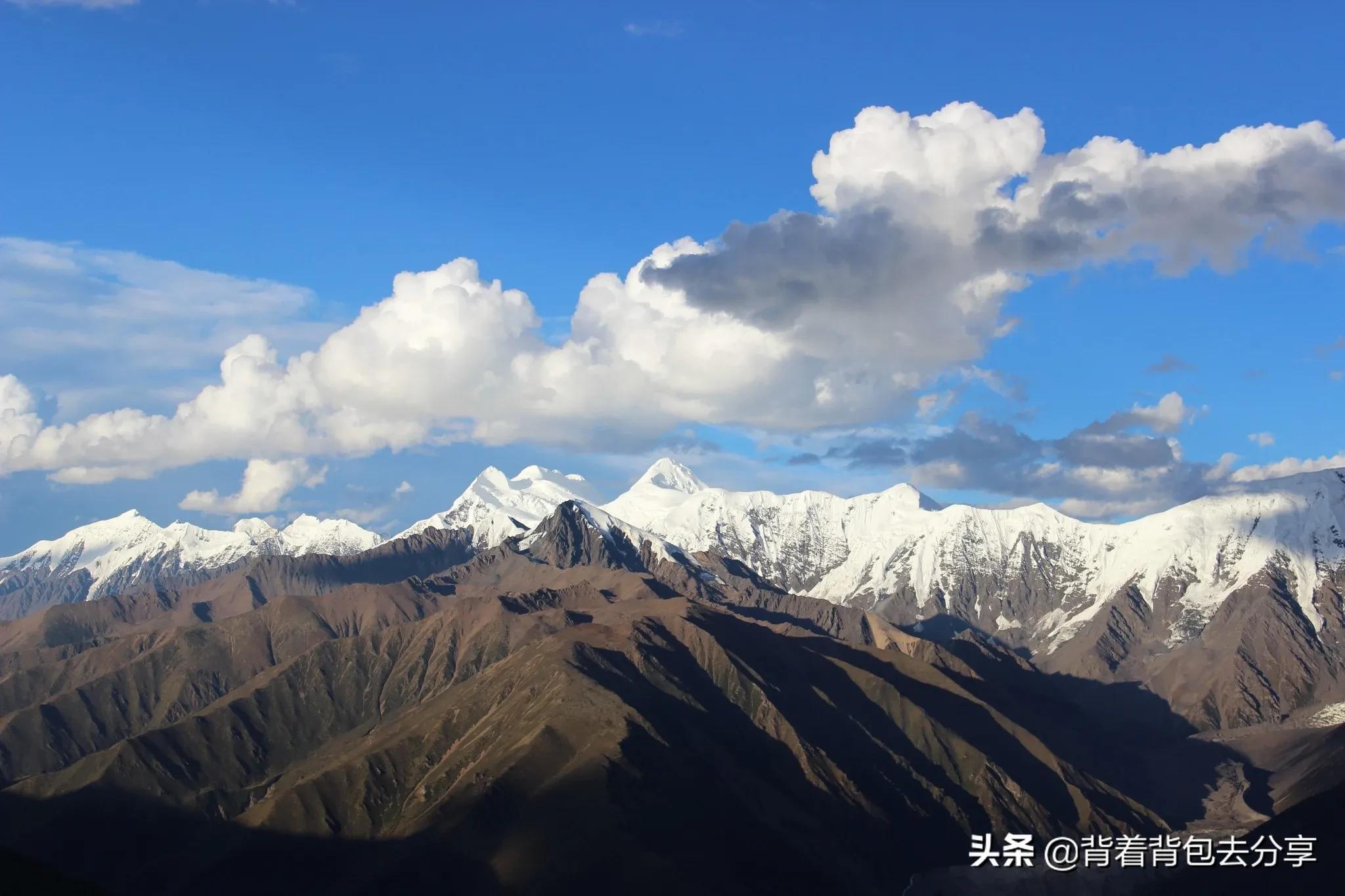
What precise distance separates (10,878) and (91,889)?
10.1 m

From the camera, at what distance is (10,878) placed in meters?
163

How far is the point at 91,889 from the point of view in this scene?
558ft
